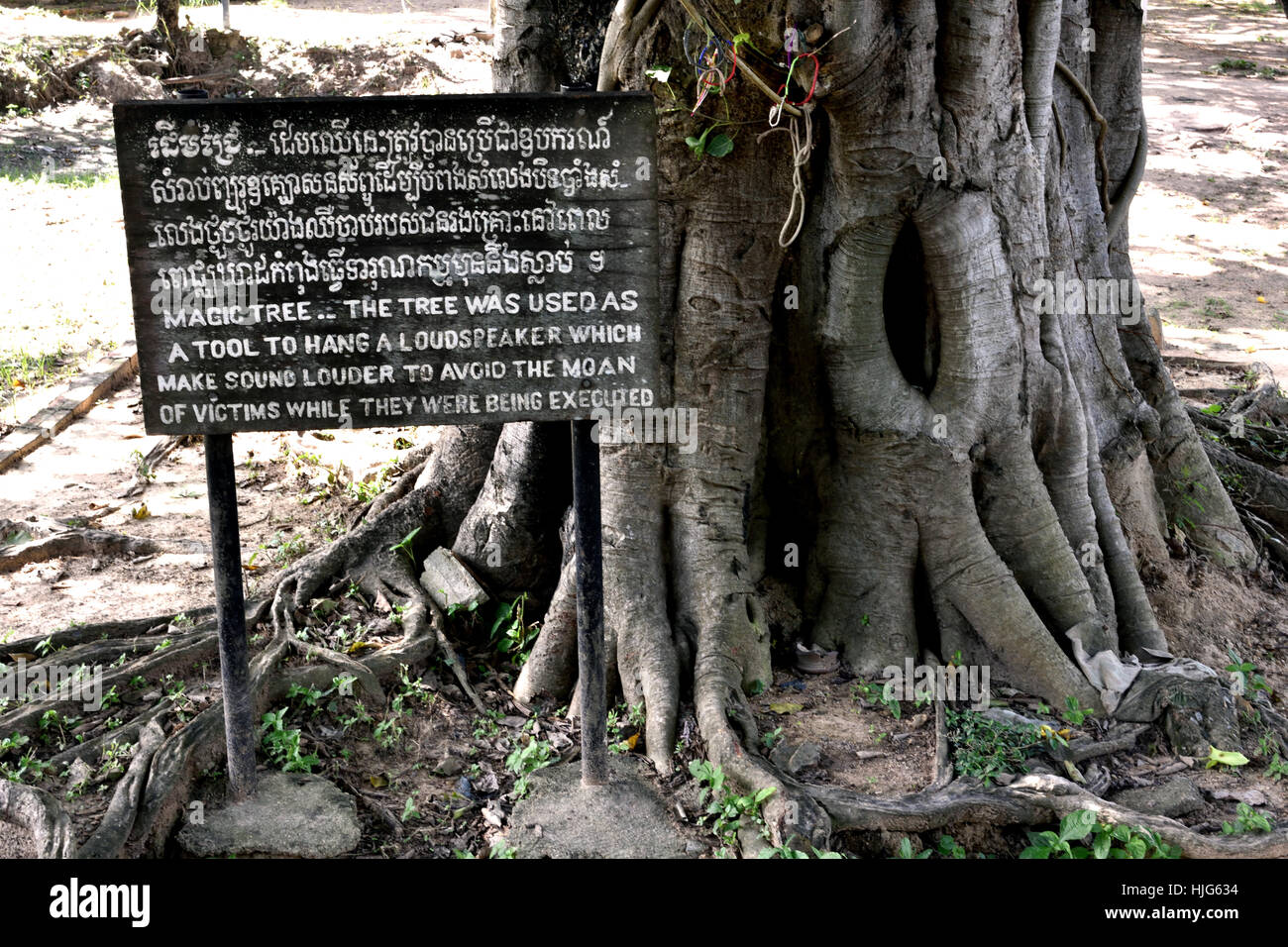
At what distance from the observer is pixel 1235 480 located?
6.52 meters

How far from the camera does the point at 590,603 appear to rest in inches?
155

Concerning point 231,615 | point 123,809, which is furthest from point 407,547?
point 123,809

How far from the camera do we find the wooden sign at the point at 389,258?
11.2 ft

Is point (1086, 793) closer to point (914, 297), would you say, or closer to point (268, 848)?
point (914, 297)

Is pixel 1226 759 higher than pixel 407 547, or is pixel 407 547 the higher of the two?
pixel 407 547

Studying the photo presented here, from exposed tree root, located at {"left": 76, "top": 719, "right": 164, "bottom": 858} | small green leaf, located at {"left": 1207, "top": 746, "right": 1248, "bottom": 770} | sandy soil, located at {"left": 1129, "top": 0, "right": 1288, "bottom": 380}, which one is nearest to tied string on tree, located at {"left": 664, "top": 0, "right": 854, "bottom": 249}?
small green leaf, located at {"left": 1207, "top": 746, "right": 1248, "bottom": 770}

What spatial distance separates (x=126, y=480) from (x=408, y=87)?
9.97 m

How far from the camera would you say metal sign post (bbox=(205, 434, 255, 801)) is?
372cm

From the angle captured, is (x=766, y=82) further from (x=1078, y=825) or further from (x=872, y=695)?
(x=1078, y=825)

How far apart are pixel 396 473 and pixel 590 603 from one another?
9.26ft

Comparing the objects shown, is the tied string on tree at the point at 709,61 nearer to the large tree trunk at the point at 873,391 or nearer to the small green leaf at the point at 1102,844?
the large tree trunk at the point at 873,391

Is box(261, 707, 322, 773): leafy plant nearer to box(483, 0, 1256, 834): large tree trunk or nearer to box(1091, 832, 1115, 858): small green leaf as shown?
box(483, 0, 1256, 834): large tree trunk

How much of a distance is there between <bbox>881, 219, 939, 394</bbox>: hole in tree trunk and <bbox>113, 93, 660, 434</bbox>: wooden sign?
5.27ft

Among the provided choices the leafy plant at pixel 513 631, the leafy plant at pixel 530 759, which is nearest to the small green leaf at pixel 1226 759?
the leafy plant at pixel 530 759
